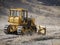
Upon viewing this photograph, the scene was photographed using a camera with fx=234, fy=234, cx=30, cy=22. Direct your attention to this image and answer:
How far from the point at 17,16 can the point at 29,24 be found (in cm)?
86

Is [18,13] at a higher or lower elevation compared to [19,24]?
higher

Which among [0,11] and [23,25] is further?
[0,11]

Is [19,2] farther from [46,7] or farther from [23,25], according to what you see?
[23,25]

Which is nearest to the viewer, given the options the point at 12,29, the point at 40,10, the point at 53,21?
the point at 12,29

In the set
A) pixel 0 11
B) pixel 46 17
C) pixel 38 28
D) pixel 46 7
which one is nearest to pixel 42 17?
pixel 46 17

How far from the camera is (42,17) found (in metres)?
Answer: 20.3

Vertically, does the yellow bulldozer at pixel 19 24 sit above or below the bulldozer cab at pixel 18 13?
below

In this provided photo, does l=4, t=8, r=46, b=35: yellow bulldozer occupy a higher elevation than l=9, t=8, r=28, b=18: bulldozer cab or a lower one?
lower

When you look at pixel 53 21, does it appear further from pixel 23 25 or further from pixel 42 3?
pixel 23 25

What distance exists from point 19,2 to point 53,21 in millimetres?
4062

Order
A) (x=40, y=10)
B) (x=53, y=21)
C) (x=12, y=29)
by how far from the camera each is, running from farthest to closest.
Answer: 1. (x=40, y=10)
2. (x=53, y=21)
3. (x=12, y=29)

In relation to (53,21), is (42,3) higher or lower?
higher

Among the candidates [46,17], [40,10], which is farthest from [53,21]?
[40,10]

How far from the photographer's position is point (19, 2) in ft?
71.7
